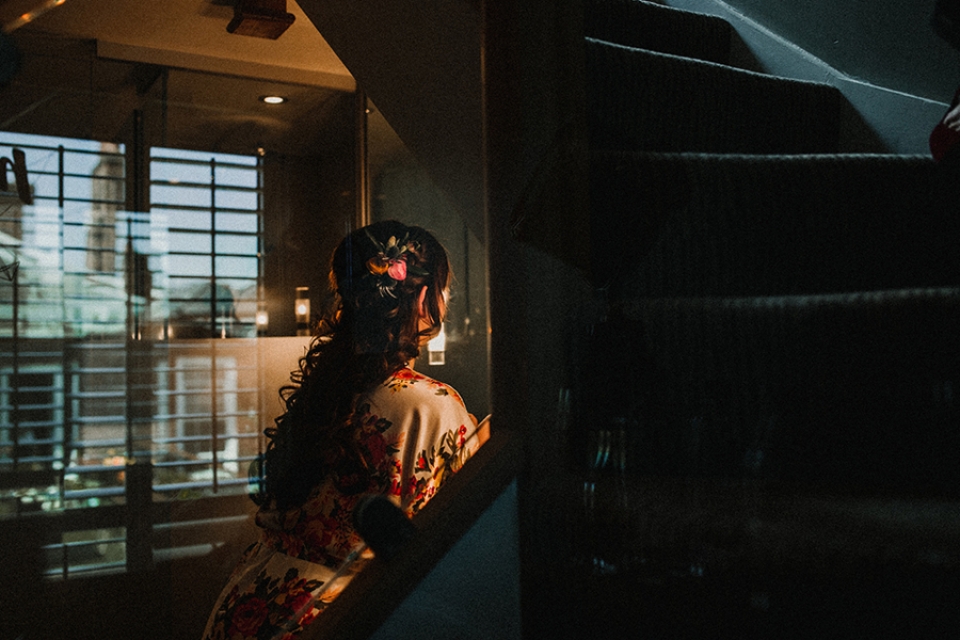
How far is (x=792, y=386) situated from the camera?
0.50m

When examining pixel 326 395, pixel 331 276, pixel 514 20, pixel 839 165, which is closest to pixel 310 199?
pixel 331 276

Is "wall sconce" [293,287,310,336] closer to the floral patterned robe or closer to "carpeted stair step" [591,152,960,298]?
the floral patterned robe

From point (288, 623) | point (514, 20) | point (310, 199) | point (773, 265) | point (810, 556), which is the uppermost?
point (514, 20)

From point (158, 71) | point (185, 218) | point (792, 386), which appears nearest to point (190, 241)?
point (185, 218)

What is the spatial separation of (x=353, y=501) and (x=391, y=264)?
0.26 m

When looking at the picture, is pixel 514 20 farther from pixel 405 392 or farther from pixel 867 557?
pixel 867 557

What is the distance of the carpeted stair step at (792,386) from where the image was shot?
1.58ft

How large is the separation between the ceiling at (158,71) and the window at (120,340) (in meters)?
0.05

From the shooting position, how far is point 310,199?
83cm

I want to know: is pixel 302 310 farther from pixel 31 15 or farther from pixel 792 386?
pixel 31 15

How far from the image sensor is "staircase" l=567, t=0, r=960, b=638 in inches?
17.8

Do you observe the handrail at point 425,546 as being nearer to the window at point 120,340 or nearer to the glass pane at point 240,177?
the window at point 120,340

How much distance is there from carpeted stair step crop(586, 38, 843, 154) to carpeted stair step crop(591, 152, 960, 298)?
0.08m

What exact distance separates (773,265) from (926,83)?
19 cm
